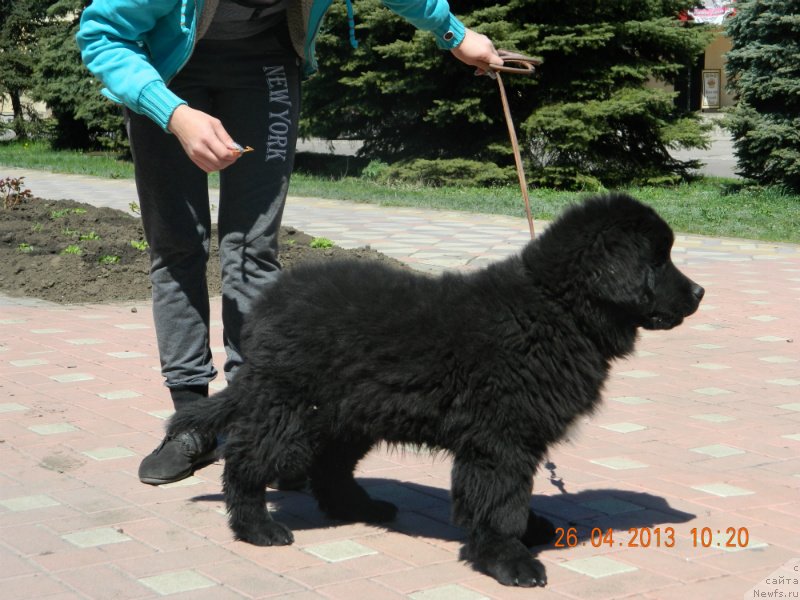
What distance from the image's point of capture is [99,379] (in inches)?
219

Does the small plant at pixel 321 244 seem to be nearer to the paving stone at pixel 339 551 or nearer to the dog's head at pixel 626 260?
the paving stone at pixel 339 551

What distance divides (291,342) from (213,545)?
28.9 inches

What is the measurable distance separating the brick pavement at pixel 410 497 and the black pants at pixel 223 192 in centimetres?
58

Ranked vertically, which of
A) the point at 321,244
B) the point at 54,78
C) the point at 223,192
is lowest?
the point at 321,244

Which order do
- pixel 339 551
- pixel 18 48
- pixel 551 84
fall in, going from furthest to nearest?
1. pixel 18 48
2. pixel 551 84
3. pixel 339 551

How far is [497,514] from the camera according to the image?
3072mm

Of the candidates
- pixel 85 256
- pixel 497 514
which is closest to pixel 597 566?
pixel 497 514

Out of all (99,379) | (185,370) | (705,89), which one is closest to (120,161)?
(99,379)

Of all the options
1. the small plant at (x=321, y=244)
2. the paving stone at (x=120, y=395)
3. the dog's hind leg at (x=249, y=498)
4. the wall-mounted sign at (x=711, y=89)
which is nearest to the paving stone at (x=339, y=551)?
the dog's hind leg at (x=249, y=498)

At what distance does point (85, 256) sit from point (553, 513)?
6136 mm

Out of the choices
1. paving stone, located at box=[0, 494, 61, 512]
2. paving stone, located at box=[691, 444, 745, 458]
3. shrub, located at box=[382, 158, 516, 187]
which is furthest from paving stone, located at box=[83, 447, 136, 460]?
shrub, located at box=[382, 158, 516, 187]

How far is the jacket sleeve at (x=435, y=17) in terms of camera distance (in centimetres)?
391

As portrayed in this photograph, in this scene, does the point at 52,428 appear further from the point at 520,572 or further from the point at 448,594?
the point at 520,572

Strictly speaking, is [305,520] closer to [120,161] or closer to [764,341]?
[764,341]
